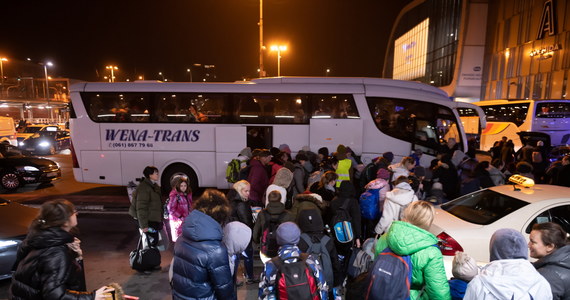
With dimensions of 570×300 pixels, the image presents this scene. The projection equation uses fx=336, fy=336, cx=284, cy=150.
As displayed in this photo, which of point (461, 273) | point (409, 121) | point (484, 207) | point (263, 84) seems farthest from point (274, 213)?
point (409, 121)

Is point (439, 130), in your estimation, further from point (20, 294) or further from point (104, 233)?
point (20, 294)

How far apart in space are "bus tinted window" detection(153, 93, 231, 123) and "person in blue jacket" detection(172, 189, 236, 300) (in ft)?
25.0

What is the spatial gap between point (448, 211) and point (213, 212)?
3888mm

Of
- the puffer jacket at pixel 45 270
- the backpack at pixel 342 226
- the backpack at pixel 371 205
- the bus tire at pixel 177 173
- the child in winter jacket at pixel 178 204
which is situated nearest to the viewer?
the puffer jacket at pixel 45 270

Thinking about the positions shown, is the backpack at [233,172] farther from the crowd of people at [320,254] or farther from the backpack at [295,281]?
the backpack at [295,281]

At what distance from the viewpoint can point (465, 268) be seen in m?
2.79

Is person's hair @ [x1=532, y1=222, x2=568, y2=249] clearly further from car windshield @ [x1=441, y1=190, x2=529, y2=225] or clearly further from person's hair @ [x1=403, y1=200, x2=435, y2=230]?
car windshield @ [x1=441, y1=190, x2=529, y2=225]

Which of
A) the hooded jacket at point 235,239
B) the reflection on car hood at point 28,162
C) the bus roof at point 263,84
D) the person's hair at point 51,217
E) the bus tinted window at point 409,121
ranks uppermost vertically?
the bus roof at point 263,84

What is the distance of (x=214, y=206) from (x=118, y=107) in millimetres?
8540

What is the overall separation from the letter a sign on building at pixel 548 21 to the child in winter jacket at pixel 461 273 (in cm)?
3660

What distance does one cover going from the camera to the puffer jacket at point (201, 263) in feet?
9.08

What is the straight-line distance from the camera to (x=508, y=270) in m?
2.40

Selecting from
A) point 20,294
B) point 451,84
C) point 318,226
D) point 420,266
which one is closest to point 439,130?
point 318,226

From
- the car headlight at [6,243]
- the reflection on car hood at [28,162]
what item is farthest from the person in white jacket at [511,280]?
the reflection on car hood at [28,162]
